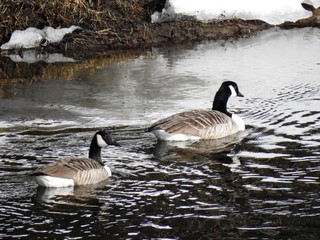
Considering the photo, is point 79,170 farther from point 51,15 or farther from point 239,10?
point 239,10

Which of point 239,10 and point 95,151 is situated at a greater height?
point 239,10

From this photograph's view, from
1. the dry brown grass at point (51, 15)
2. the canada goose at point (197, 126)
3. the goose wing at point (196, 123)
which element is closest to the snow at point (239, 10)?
the dry brown grass at point (51, 15)

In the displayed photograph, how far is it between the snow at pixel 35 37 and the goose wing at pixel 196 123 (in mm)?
7155

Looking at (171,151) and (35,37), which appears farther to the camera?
(35,37)

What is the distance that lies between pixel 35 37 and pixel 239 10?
5.30m

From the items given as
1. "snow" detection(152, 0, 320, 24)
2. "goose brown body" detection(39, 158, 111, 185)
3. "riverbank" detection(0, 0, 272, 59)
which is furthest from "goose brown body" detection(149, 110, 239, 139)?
"snow" detection(152, 0, 320, 24)

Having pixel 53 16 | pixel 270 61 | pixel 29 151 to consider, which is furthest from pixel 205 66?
pixel 29 151

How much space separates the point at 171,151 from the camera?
12.6 meters

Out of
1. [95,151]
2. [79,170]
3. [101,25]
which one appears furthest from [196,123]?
[101,25]

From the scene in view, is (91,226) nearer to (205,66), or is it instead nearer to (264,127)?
(264,127)

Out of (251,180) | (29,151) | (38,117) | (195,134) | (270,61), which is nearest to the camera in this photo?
(251,180)

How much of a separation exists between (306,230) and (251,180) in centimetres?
193

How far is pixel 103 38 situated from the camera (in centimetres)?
2000

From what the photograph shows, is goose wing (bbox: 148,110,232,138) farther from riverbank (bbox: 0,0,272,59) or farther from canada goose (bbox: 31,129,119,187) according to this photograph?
riverbank (bbox: 0,0,272,59)
